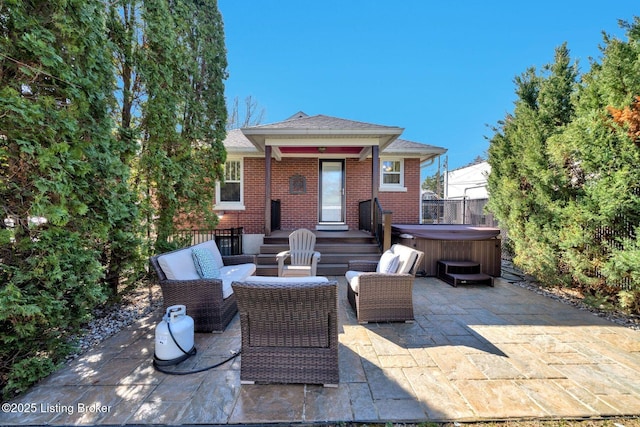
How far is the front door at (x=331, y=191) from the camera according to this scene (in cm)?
863

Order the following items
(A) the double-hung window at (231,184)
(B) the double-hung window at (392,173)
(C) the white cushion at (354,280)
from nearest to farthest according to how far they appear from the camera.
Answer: (C) the white cushion at (354,280) < (A) the double-hung window at (231,184) < (B) the double-hung window at (392,173)

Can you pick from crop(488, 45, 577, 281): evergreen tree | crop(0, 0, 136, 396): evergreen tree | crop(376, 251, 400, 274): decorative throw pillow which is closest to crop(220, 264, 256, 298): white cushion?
crop(0, 0, 136, 396): evergreen tree

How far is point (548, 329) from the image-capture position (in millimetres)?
3506

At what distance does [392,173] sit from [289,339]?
7557mm

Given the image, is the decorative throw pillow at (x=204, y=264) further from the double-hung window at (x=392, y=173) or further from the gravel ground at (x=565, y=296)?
the double-hung window at (x=392, y=173)

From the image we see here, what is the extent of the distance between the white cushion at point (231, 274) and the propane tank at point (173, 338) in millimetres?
770

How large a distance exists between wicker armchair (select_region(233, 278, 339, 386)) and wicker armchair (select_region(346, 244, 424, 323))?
1.33 m

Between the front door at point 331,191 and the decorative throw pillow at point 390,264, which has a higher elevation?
the front door at point 331,191

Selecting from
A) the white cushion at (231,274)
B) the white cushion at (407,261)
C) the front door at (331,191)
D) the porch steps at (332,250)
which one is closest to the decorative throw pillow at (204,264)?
the white cushion at (231,274)

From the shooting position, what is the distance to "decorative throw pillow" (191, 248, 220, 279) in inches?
149

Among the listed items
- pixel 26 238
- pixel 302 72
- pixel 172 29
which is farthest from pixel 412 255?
pixel 302 72

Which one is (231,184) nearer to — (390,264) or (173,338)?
(390,264)

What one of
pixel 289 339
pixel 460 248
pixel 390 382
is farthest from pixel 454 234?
pixel 289 339

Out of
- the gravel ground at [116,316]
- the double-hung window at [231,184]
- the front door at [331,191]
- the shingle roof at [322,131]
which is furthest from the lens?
the front door at [331,191]
